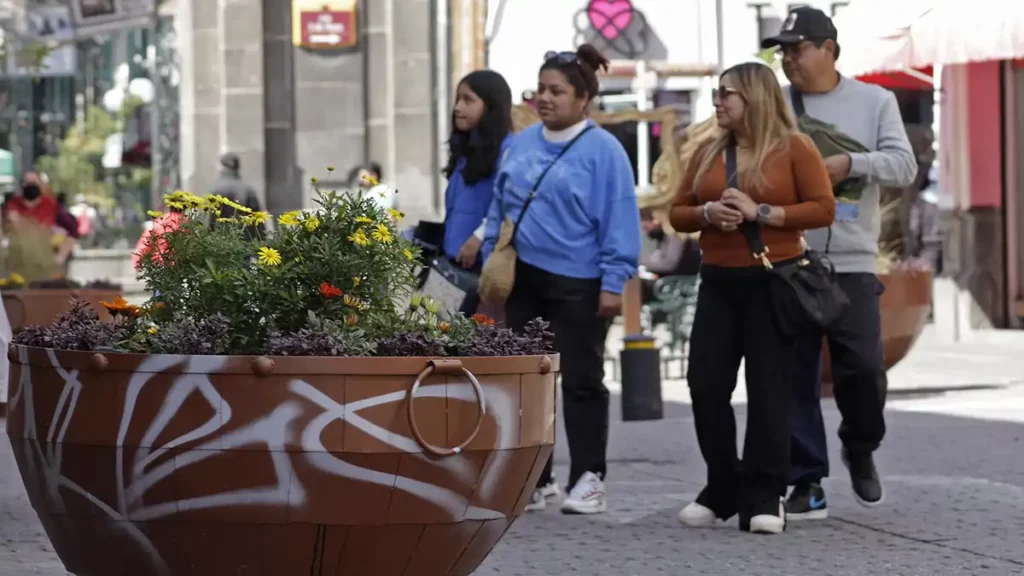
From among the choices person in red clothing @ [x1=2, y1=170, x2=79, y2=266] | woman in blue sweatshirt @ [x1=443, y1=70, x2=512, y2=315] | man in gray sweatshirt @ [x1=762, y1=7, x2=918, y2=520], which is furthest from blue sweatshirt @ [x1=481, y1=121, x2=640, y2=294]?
person in red clothing @ [x1=2, y1=170, x2=79, y2=266]

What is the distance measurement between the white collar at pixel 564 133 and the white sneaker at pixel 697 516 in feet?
4.66

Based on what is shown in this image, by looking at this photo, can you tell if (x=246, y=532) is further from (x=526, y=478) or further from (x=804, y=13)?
(x=804, y=13)

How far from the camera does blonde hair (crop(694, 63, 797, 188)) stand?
707 centimetres

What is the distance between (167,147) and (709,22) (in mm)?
14011

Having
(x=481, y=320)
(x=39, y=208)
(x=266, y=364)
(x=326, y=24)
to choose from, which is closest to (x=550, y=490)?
(x=481, y=320)

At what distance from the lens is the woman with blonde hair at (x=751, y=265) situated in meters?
7.00

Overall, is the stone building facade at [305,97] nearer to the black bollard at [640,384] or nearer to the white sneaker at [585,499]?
the black bollard at [640,384]

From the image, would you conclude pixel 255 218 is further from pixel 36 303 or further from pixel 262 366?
pixel 36 303

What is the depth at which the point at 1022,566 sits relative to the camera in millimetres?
6152

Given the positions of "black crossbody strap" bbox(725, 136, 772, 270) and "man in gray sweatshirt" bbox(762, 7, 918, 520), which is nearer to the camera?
"black crossbody strap" bbox(725, 136, 772, 270)

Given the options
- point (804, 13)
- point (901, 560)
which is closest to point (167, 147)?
point (804, 13)

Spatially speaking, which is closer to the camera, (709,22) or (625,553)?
(625,553)

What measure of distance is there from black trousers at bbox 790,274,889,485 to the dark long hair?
1360mm

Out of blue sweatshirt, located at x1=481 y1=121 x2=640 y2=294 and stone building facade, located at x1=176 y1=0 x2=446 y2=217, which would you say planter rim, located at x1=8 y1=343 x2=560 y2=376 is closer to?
blue sweatshirt, located at x1=481 y1=121 x2=640 y2=294
